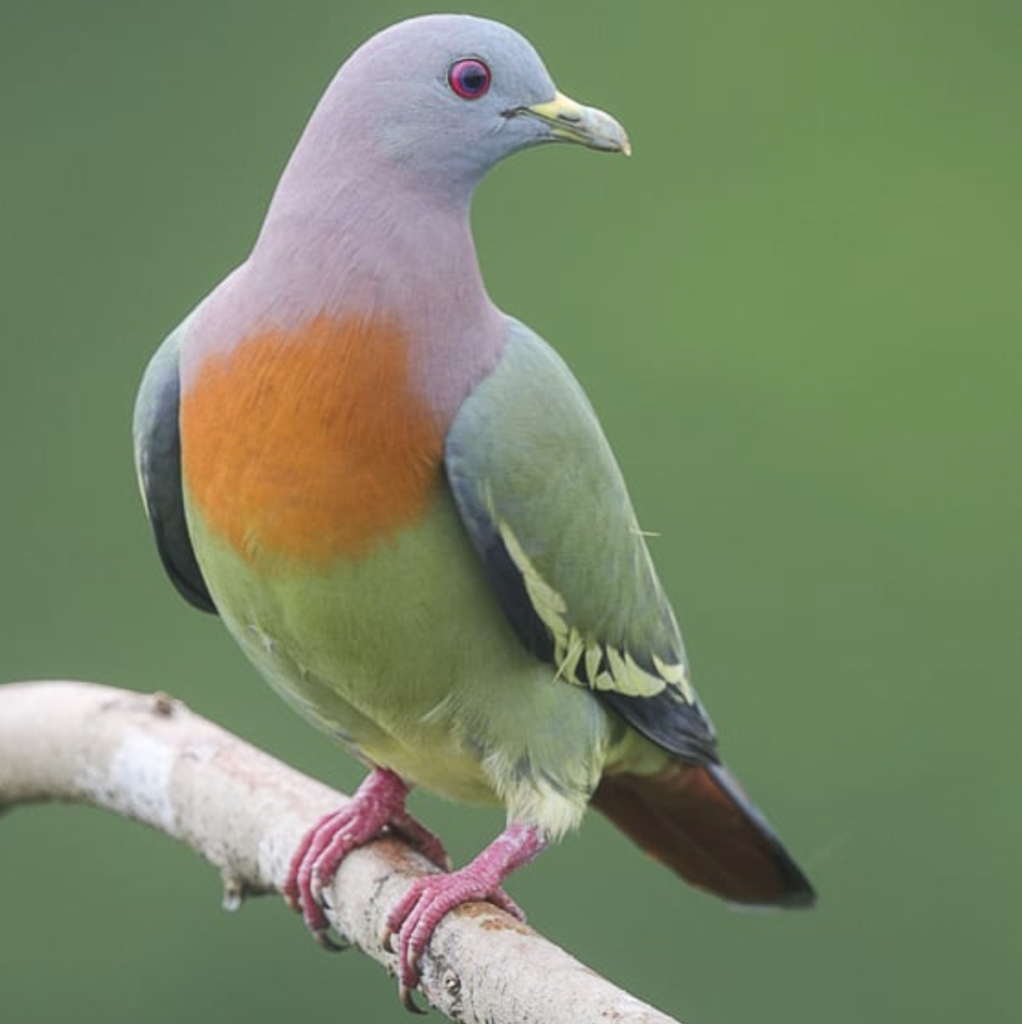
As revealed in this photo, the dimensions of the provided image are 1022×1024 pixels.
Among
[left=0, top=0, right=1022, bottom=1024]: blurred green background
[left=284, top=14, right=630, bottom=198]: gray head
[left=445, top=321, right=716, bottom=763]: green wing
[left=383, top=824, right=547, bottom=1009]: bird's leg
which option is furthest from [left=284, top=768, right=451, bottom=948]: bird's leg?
[left=0, top=0, right=1022, bottom=1024]: blurred green background

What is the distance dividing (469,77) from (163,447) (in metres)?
0.50

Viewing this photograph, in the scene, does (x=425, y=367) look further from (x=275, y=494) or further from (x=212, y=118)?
(x=212, y=118)

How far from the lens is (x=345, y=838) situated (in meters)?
2.83

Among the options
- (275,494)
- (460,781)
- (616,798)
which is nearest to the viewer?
(275,494)

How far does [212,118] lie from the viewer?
4.66m

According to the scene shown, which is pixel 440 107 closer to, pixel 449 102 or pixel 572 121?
pixel 449 102

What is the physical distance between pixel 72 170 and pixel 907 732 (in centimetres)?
176

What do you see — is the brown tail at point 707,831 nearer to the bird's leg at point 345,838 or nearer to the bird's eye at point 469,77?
the bird's leg at point 345,838

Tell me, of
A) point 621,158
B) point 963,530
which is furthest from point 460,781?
point 621,158

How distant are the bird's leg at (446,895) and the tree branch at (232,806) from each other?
2 cm

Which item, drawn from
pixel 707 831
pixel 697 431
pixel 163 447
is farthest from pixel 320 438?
pixel 697 431

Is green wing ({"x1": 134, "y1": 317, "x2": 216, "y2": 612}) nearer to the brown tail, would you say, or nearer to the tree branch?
the tree branch

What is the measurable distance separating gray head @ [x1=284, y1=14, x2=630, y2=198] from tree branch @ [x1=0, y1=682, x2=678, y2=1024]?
2.40 feet

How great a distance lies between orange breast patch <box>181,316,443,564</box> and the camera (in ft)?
8.18
